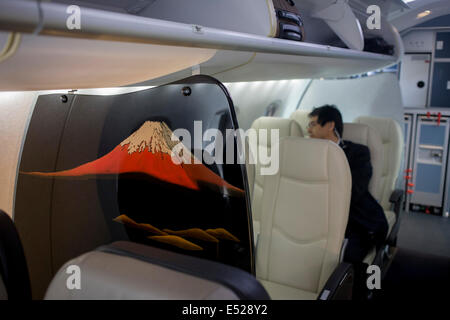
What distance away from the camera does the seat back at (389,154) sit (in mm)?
3715

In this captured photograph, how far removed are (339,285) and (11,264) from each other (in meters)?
1.49

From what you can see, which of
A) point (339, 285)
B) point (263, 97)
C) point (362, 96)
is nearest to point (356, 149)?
point (263, 97)

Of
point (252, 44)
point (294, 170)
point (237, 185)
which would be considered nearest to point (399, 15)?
point (294, 170)

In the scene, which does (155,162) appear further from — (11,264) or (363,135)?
(363,135)

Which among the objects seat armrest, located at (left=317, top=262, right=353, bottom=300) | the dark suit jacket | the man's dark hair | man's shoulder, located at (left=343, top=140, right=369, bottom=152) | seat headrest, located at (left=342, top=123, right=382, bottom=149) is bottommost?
seat armrest, located at (left=317, top=262, right=353, bottom=300)

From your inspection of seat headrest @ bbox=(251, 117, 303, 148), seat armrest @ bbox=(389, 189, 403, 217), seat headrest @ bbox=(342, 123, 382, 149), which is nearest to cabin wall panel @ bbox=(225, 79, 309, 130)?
seat headrest @ bbox=(251, 117, 303, 148)

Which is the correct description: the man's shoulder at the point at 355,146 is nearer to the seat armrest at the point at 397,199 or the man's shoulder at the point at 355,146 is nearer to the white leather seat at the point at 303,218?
the seat armrest at the point at 397,199

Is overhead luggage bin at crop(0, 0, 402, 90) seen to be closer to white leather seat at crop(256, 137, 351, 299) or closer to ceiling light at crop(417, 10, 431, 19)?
white leather seat at crop(256, 137, 351, 299)

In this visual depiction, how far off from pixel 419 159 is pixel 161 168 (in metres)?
5.29

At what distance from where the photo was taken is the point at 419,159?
5617 millimetres

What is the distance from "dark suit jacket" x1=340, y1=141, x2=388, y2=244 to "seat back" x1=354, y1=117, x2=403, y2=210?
0.91 meters

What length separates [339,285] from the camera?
1.83 meters

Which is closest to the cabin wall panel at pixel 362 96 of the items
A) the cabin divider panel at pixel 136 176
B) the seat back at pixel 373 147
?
the seat back at pixel 373 147

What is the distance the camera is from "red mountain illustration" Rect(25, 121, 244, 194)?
53.5 inches
